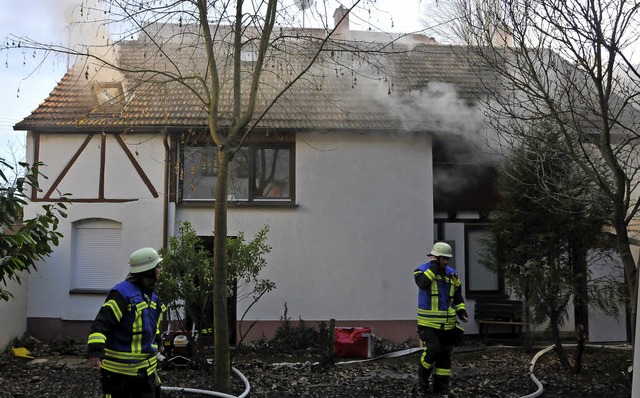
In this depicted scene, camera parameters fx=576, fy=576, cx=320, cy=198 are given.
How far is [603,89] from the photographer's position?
6508mm

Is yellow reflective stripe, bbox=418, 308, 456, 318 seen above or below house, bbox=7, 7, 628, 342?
below

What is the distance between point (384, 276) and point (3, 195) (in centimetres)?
725

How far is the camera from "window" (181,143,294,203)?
11.8 meters

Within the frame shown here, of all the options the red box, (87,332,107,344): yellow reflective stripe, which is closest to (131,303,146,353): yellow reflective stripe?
(87,332,107,344): yellow reflective stripe

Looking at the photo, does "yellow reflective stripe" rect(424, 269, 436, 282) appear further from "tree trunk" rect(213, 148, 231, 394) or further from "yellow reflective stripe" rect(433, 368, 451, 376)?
"tree trunk" rect(213, 148, 231, 394)

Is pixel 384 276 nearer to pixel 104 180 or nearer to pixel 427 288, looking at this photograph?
pixel 427 288

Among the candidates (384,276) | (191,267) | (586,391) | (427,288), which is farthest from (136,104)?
(586,391)

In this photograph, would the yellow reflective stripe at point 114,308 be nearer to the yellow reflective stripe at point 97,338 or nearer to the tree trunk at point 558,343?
the yellow reflective stripe at point 97,338

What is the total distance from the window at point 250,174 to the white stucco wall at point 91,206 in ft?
1.93

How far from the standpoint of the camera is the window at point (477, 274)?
12383mm

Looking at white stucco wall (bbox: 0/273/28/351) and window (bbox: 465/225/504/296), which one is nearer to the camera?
white stucco wall (bbox: 0/273/28/351)

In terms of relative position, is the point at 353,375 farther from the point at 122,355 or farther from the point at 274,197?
the point at 122,355

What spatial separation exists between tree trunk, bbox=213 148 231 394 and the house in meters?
4.47

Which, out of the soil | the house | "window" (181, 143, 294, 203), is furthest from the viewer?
"window" (181, 143, 294, 203)
